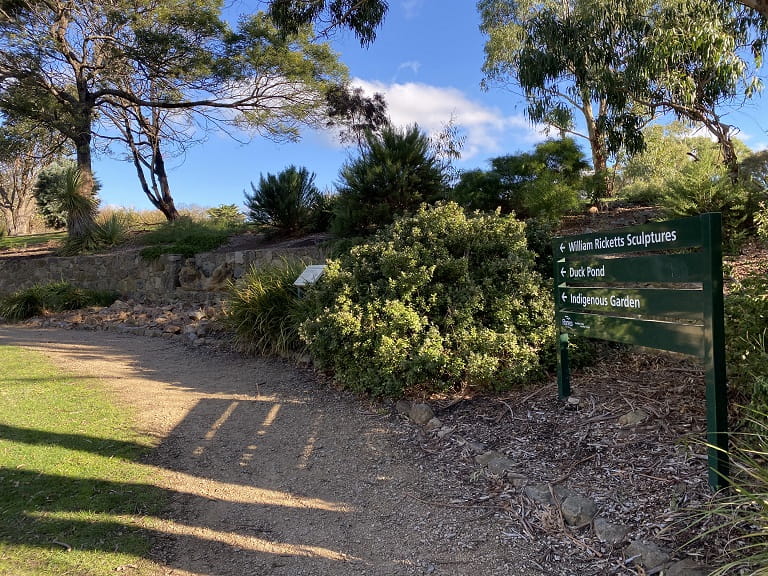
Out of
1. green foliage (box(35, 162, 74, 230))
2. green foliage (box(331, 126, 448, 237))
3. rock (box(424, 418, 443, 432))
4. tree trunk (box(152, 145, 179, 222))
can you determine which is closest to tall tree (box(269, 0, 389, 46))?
green foliage (box(331, 126, 448, 237))

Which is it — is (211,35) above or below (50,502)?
above

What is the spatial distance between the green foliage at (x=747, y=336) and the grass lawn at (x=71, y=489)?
3.52 meters

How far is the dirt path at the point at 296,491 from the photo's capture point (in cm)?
267

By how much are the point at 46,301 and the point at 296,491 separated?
11942 mm

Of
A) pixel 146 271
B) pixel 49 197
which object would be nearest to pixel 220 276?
pixel 146 271

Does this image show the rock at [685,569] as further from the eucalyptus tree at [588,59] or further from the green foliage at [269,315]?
the eucalyptus tree at [588,59]

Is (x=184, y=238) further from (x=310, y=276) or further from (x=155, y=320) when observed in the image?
(x=310, y=276)

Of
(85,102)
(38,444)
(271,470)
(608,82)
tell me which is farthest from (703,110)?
(85,102)

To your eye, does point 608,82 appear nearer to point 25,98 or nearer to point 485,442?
point 485,442

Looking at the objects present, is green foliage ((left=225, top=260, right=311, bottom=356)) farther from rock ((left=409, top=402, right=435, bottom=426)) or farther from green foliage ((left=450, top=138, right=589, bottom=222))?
green foliage ((left=450, top=138, right=589, bottom=222))

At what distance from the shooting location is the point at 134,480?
11.4ft

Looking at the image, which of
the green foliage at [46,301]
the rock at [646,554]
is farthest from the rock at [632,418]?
the green foliage at [46,301]

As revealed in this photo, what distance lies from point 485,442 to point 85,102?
16772mm

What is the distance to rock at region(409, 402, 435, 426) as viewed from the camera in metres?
4.37
